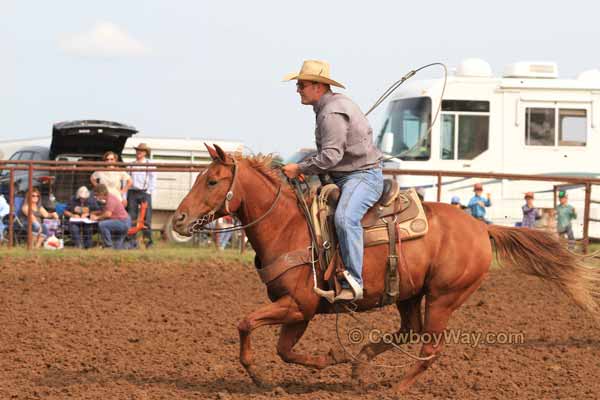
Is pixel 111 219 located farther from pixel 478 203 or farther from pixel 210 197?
pixel 210 197

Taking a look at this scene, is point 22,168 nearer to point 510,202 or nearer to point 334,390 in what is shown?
point 510,202

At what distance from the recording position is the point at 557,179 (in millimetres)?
15414

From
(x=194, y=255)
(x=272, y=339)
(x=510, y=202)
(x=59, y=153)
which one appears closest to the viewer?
(x=272, y=339)

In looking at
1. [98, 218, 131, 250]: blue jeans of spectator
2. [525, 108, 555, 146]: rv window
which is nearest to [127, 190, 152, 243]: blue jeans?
[98, 218, 131, 250]: blue jeans of spectator

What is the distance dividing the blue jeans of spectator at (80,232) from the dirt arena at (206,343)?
119 centimetres

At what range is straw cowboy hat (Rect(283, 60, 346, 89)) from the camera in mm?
7254

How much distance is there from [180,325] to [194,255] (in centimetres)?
447

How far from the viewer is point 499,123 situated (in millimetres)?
18234

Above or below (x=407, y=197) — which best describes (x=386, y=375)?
below

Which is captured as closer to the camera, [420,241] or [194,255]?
[420,241]

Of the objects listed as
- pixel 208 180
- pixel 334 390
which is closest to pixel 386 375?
pixel 334 390

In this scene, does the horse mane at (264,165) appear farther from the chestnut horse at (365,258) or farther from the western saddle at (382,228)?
the western saddle at (382,228)

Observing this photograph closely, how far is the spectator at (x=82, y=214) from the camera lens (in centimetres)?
1498

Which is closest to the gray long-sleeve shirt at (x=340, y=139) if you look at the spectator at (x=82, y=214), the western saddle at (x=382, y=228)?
the western saddle at (x=382, y=228)
